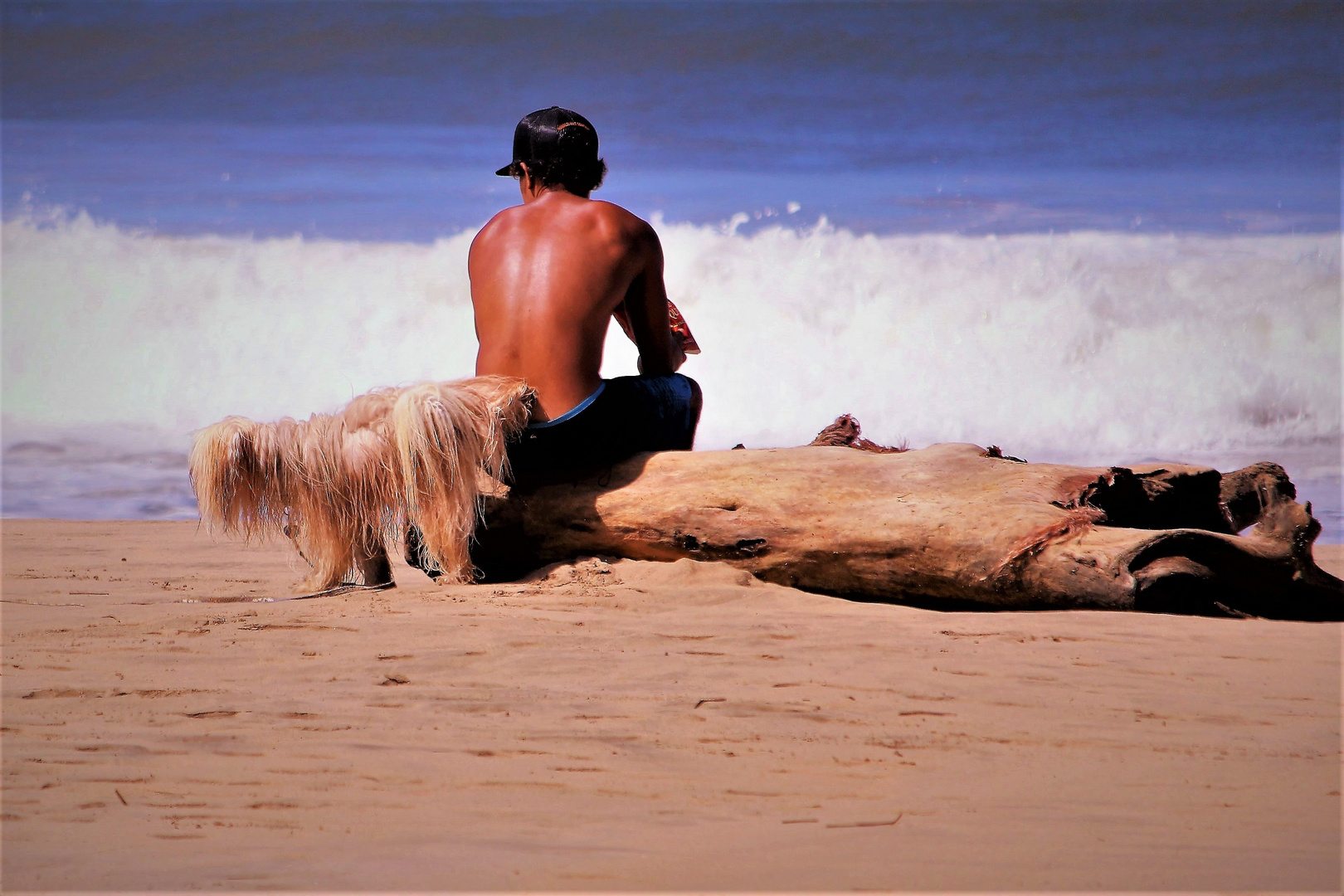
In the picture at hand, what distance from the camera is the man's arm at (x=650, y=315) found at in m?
3.62

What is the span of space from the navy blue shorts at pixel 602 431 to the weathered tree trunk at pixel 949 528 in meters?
0.06

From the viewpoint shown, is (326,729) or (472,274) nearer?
(326,729)

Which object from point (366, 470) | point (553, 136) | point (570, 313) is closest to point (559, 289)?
point (570, 313)

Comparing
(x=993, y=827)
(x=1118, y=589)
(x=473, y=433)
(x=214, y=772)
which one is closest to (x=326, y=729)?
(x=214, y=772)

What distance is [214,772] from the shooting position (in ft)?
5.45

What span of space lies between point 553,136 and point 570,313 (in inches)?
25.8

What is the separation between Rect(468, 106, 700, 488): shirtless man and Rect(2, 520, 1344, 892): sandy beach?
736mm

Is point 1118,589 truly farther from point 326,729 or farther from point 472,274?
point 472,274

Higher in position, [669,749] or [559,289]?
[559,289]

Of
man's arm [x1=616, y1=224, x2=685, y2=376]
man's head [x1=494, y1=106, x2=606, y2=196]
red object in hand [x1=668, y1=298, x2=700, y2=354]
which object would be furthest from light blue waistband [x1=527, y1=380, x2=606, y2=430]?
man's head [x1=494, y1=106, x2=606, y2=196]

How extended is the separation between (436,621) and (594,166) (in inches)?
71.6

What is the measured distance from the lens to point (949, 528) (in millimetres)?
3012

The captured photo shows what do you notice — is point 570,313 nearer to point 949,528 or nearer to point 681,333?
point 681,333

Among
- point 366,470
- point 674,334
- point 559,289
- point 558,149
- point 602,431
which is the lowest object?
point 366,470
